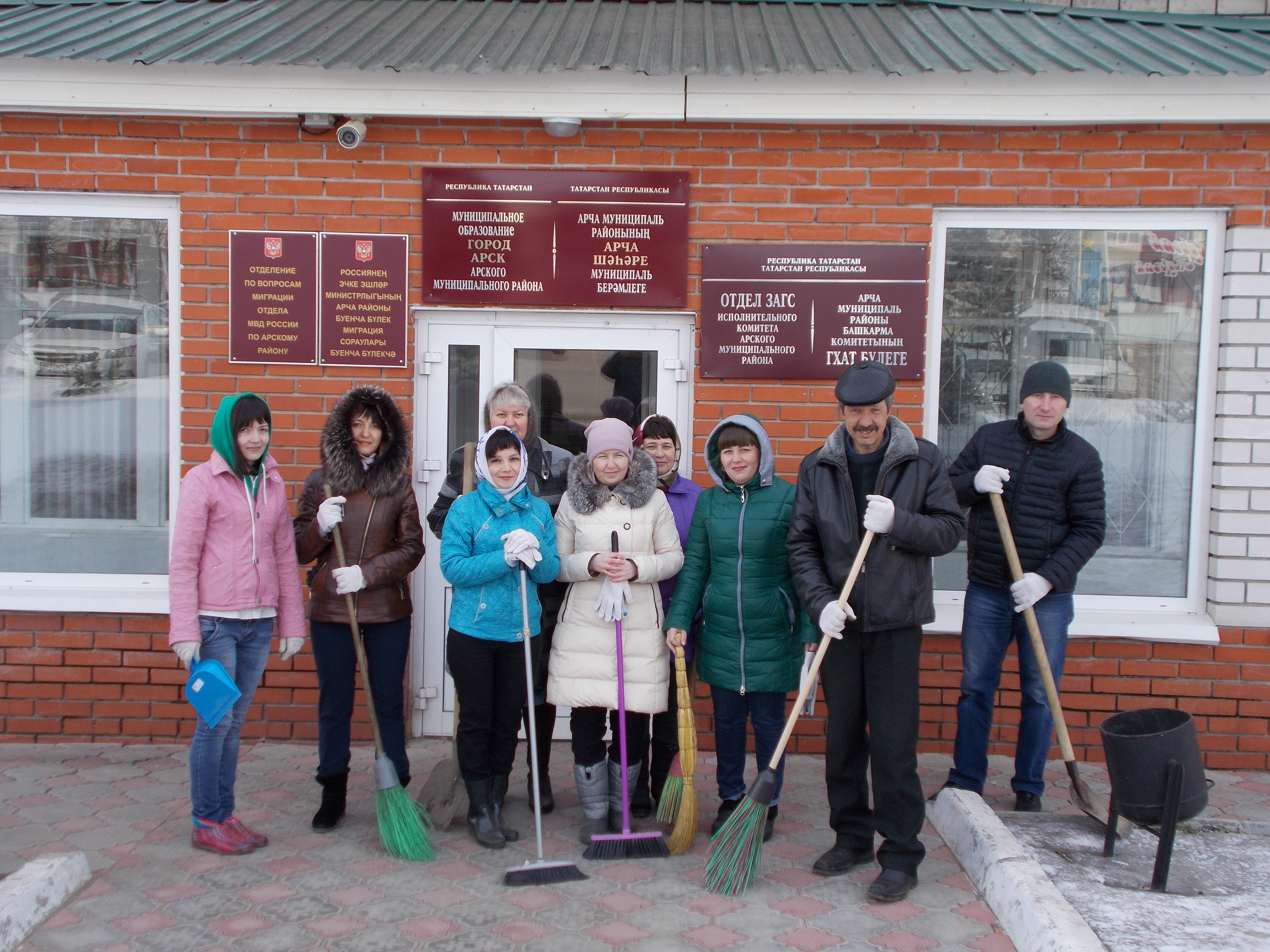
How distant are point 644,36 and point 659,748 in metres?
3.45

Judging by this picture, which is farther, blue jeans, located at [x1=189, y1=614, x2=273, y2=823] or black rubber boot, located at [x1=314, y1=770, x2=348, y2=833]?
black rubber boot, located at [x1=314, y1=770, x2=348, y2=833]

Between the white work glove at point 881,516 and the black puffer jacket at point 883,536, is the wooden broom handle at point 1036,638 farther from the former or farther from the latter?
the white work glove at point 881,516

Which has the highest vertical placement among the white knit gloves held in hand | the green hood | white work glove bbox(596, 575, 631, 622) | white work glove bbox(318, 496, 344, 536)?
the green hood

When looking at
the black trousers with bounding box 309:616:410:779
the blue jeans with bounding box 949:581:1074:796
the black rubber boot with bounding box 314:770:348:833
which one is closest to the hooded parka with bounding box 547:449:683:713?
the black trousers with bounding box 309:616:410:779

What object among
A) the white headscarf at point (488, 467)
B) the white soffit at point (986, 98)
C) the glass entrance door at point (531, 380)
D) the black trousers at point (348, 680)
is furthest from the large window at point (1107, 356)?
the black trousers at point (348, 680)

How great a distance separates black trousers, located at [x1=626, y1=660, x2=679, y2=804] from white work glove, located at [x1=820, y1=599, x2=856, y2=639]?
84 centimetres

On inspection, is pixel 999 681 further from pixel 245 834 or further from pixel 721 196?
pixel 245 834

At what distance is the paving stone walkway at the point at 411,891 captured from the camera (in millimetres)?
3328

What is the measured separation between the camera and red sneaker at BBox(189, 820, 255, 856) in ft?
12.9

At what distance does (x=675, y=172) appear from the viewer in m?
4.97

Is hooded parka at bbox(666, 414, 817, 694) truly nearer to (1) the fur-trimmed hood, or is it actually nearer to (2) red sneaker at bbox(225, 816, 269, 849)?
(1) the fur-trimmed hood

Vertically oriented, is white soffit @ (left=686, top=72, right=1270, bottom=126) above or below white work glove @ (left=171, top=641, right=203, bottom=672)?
above

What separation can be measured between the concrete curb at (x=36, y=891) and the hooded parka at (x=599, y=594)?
1.80 metres

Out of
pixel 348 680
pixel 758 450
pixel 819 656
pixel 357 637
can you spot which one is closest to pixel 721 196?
pixel 758 450
